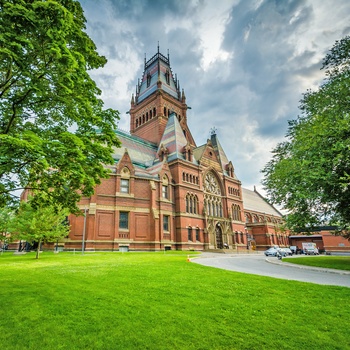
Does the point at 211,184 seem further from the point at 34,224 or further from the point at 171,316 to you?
the point at 171,316

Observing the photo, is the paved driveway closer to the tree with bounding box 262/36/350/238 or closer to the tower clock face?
the tree with bounding box 262/36/350/238

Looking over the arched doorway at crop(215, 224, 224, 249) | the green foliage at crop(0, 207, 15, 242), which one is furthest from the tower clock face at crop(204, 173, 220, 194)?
the green foliage at crop(0, 207, 15, 242)

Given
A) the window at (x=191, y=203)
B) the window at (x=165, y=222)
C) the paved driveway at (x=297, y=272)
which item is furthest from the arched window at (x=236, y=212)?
the paved driveway at (x=297, y=272)

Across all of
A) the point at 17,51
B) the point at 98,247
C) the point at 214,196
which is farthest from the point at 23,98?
the point at 214,196

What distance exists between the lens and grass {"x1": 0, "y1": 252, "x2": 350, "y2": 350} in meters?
4.38

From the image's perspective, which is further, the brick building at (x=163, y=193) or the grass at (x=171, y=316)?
the brick building at (x=163, y=193)

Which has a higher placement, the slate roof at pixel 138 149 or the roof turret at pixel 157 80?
the roof turret at pixel 157 80

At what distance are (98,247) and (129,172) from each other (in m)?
11.4

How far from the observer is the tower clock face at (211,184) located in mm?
46975

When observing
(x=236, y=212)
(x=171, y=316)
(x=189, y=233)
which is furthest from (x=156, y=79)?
(x=171, y=316)

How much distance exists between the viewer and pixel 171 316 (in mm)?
5457

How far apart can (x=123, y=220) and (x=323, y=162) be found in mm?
26162

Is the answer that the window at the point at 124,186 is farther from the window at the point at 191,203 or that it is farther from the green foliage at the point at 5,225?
the green foliage at the point at 5,225

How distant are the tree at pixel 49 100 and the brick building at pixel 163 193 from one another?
20.2 metres
